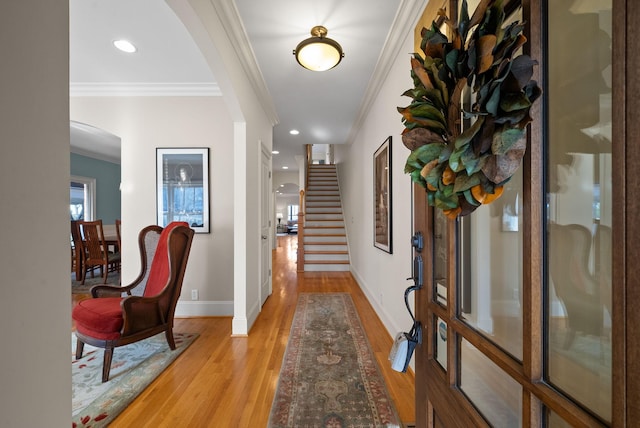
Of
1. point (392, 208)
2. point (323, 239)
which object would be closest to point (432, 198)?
point (392, 208)

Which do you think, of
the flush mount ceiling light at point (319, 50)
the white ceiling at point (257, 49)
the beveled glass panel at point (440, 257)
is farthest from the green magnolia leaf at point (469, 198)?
the flush mount ceiling light at point (319, 50)

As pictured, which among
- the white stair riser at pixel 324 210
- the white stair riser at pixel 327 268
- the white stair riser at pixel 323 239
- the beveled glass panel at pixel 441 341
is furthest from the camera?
the white stair riser at pixel 324 210

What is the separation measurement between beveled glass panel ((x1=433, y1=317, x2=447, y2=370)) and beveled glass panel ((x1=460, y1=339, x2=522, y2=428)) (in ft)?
0.27

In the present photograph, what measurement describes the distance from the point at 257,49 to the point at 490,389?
2.74m

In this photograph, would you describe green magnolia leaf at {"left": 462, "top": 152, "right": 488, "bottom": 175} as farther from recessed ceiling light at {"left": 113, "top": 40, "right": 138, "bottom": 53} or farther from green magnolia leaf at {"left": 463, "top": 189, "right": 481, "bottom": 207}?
recessed ceiling light at {"left": 113, "top": 40, "right": 138, "bottom": 53}

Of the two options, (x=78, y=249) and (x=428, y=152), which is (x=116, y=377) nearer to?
(x=428, y=152)

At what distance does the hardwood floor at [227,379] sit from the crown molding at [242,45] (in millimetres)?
2563

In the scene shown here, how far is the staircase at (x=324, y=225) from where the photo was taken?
17.6 feet

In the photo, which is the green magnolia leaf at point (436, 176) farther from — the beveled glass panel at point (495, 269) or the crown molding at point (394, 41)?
the crown molding at point (394, 41)

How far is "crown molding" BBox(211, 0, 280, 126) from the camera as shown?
6.03 feet

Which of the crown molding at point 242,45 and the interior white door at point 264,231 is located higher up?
the crown molding at point 242,45

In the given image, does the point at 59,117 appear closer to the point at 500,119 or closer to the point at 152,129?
the point at 500,119

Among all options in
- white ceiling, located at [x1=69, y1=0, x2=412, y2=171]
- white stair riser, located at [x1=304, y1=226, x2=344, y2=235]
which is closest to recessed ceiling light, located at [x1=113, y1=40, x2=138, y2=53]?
white ceiling, located at [x1=69, y1=0, x2=412, y2=171]

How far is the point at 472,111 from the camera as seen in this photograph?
0.52 meters
